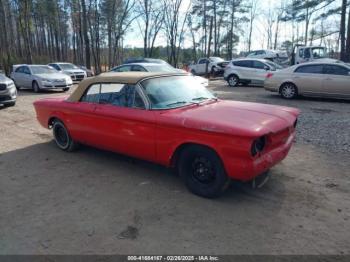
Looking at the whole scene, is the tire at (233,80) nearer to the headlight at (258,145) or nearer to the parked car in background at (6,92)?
the parked car in background at (6,92)

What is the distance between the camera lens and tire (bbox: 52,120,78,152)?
19.8ft

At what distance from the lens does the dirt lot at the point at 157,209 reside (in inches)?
126

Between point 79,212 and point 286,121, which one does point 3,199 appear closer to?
Result: point 79,212

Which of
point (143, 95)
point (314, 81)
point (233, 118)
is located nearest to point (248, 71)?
point (314, 81)

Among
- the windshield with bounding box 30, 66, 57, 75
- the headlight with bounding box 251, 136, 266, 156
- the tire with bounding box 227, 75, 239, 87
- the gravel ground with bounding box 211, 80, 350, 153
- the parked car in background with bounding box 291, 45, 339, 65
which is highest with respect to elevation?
the parked car in background with bounding box 291, 45, 339, 65

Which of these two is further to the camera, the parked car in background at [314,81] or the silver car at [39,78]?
the silver car at [39,78]

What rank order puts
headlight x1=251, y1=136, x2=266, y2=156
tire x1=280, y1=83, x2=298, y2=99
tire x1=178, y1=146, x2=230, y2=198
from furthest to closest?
1. tire x1=280, y1=83, x2=298, y2=99
2. tire x1=178, y1=146, x2=230, y2=198
3. headlight x1=251, y1=136, x2=266, y2=156

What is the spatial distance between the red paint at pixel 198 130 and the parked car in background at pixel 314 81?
803 cm

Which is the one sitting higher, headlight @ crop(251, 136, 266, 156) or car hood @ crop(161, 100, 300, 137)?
car hood @ crop(161, 100, 300, 137)

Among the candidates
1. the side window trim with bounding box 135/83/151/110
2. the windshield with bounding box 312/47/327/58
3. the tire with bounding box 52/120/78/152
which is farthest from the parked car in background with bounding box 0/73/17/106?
the windshield with bounding box 312/47/327/58

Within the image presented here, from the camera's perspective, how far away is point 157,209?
154 inches

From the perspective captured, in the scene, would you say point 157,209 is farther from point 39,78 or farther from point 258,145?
point 39,78

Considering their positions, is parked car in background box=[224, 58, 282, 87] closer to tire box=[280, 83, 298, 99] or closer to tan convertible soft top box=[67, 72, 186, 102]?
tire box=[280, 83, 298, 99]

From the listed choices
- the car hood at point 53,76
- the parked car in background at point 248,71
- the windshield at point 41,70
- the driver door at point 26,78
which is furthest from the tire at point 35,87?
the parked car in background at point 248,71
